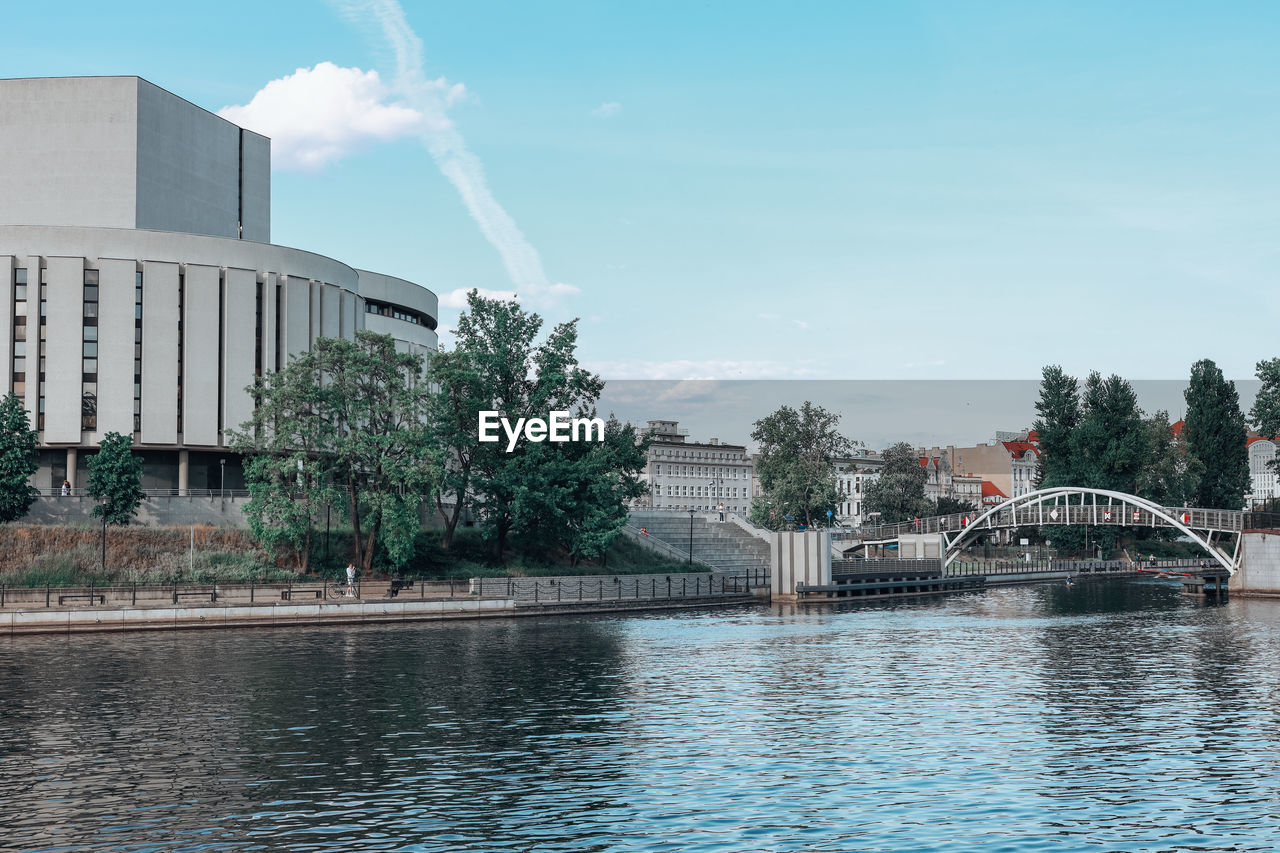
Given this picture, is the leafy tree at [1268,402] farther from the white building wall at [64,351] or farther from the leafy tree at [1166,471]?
the white building wall at [64,351]

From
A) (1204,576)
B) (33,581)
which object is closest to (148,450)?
(33,581)

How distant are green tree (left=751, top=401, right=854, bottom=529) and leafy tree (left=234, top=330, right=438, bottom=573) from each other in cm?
6279

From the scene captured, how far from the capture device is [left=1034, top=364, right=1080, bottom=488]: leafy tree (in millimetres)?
131125

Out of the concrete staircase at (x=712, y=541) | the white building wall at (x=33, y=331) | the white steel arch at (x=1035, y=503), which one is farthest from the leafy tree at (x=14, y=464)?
the white steel arch at (x=1035, y=503)

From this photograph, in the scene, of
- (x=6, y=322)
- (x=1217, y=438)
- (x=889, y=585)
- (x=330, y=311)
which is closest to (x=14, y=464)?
(x=6, y=322)

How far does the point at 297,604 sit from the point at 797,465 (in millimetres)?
82902

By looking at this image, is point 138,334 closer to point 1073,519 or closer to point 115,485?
point 115,485

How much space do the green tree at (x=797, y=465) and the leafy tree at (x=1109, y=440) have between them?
24778 millimetres

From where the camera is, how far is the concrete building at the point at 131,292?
8800 centimetres

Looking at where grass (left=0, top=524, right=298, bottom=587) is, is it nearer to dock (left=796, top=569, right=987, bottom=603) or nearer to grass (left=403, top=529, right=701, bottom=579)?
grass (left=403, top=529, right=701, bottom=579)

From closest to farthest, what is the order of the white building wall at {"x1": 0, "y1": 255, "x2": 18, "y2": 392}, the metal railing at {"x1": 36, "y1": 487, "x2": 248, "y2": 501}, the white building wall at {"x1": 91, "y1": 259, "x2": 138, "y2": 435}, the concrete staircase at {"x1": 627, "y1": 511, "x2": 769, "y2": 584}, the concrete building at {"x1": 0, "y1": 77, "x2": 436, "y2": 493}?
the metal railing at {"x1": 36, "y1": 487, "x2": 248, "y2": 501}
the white building wall at {"x1": 0, "y1": 255, "x2": 18, "y2": 392}
the concrete building at {"x1": 0, "y1": 77, "x2": 436, "y2": 493}
the white building wall at {"x1": 91, "y1": 259, "x2": 138, "y2": 435}
the concrete staircase at {"x1": 627, "y1": 511, "x2": 769, "y2": 584}

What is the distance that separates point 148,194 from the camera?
4173 inches

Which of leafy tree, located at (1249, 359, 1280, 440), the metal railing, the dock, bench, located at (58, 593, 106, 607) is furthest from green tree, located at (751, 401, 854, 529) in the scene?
bench, located at (58, 593, 106, 607)

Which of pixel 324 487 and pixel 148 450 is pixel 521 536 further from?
pixel 148 450
